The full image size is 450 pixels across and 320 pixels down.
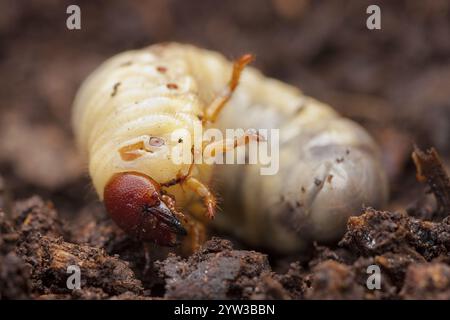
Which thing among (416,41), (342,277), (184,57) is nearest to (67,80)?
(184,57)

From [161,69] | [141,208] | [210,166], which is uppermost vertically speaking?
[161,69]

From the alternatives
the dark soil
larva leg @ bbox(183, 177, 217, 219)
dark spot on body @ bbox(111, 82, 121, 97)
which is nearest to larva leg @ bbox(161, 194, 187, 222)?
larva leg @ bbox(183, 177, 217, 219)

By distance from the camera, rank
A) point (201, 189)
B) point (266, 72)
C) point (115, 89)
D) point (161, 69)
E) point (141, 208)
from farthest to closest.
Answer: point (266, 72) < point (161, 69) < point (115, 89) < point (201, 189) < point (141, 208)

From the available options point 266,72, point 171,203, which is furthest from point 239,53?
point 171,203

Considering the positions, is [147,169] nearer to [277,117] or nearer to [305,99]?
[277,117]

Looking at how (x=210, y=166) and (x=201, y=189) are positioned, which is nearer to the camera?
(x=201, y=189)

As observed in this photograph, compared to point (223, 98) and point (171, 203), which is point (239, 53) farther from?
point (171, 203)

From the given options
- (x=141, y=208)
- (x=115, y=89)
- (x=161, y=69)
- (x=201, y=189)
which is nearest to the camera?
(x=141, y=208)

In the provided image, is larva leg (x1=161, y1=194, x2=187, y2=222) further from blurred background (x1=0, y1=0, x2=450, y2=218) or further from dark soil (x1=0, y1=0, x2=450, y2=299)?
blurred background (x1=0, y1=0, x2=450, y2=218)
